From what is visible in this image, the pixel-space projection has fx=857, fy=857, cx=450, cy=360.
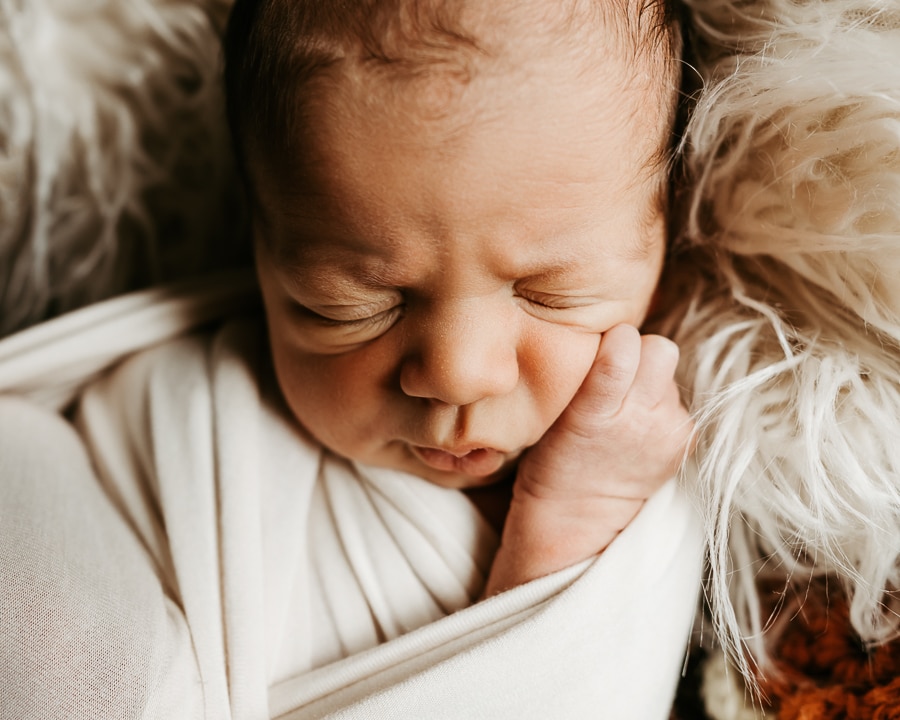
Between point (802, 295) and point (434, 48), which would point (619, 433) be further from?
point (434, 48)

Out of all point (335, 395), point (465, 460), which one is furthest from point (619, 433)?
point (335, 395)

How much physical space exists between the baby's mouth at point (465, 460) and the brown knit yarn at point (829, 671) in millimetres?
337

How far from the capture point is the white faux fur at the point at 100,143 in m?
1.13

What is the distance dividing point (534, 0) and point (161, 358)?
2.08ft

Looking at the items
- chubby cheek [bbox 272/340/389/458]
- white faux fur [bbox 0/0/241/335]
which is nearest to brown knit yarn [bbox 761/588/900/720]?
chubby cheek [bbox 272/340/389/458]

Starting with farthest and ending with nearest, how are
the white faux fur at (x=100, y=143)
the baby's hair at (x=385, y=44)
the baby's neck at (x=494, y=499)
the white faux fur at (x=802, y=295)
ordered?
the white faux fur at (x=100, y=143) → the baby's neck at (x=494, y=499) → the white faux fur at (x=802, y=295) → the baby's hair at (x=385, y=44)

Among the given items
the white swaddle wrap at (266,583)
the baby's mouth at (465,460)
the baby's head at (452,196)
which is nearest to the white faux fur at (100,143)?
the white swaddle wrap at (266,583)

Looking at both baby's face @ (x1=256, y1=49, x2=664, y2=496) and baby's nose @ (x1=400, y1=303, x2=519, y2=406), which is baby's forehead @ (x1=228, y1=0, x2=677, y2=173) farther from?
baby's nose @ (x1=400, y1=303, x2=519, y2=406)

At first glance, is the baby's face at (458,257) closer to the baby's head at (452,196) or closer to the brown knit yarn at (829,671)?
the baby's head at (452,196)

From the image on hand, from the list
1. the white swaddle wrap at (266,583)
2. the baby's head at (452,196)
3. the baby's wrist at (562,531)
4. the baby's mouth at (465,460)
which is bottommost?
the white swaddle wrap at (266,583)

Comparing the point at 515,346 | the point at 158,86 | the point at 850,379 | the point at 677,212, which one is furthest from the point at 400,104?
the point at 158,86

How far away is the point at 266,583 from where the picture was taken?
0.92 m

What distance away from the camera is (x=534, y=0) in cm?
72

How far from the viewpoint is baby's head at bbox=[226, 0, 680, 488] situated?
2.33 ft
